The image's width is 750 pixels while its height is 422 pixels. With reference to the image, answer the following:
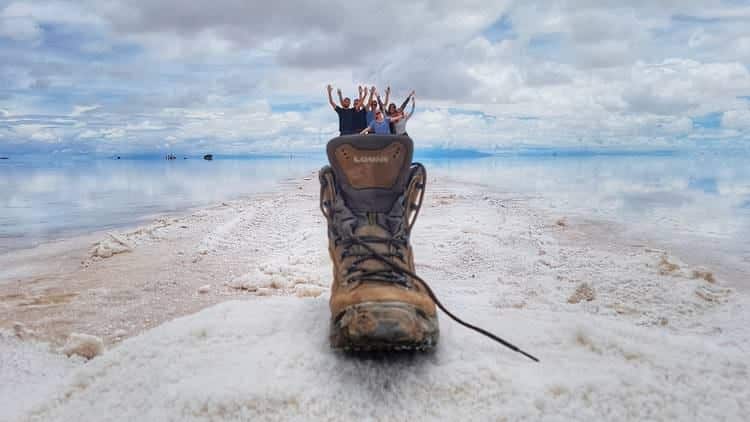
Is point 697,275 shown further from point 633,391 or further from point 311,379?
point 311,379

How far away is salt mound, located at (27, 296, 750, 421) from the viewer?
1729 millimetres

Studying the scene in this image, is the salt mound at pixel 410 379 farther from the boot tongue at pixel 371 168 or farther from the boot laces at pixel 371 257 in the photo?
the boot tongue at pixel 371 168

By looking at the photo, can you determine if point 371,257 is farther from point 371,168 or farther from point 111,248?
point 111,248

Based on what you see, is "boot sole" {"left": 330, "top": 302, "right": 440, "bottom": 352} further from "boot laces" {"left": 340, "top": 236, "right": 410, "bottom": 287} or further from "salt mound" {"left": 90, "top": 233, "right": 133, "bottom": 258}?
"salt mound" {"left": 90, "top": 233, "right": 133, "bottom": 258}

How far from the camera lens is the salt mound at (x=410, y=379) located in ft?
5.67

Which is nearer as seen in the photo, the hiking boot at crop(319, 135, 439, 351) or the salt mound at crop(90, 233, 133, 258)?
the hiking boot at crop(319, 135, 439, 351)

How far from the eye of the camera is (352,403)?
1.76m

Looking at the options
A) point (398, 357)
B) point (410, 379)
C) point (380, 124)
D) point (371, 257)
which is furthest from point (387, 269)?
point (380, 124)

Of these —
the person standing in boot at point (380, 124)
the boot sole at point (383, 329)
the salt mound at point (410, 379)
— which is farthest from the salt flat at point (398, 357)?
the person standing in boot at point (380, 124)

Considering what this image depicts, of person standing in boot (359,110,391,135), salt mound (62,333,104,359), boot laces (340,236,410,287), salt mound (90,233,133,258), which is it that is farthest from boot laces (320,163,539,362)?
salt mound (90,233,133,258)

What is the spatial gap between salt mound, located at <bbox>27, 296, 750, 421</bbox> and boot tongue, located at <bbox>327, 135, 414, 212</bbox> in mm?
791

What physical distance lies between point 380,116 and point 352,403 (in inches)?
231

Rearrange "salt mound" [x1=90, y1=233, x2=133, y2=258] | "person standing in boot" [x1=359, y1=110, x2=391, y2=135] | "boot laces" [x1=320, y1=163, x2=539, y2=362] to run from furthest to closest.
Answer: "person standing in boot" [x1=359, y1=110, x2=391, y2=135]
"salt mound" [x1=90, y1=233, x2=133, y2=258]
"boot laces" [x1=320, y1=163, x2=539, y2=362]

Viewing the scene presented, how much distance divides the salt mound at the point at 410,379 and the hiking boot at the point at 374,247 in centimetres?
17
